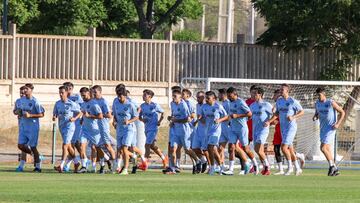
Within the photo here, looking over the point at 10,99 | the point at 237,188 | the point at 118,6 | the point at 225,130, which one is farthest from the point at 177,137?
the point at 118,6

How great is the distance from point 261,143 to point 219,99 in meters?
1.61

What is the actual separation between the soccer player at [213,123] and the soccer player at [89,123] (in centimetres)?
251

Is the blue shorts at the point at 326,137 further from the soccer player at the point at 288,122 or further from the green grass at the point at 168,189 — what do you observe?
the green grass at the point at 168,189

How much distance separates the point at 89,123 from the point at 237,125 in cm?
346

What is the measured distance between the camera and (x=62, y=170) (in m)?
28.8

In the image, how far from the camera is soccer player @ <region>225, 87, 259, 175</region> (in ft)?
95.3

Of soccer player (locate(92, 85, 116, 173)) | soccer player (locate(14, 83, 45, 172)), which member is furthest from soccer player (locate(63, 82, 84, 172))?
soccer player (locate(14, 83, 45, 172))

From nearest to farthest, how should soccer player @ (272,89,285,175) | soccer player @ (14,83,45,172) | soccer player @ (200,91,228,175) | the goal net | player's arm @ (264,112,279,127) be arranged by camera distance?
soccer player @ (14,83,45,172), soccer player @ (200,91,228,175), player's arm @ (264,112,279,127), soccer player @ (272,89,285,175), the goal net

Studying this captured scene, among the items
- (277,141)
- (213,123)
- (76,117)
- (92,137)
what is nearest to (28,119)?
(76,117)

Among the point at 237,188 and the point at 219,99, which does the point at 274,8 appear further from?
the point at 237,188

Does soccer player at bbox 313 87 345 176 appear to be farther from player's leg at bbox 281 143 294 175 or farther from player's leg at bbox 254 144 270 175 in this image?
player's leg at bbox 254 144 270 175

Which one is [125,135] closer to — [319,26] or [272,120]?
[272,120]

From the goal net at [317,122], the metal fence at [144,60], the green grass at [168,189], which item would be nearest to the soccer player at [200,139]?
the green grass at [168,189]

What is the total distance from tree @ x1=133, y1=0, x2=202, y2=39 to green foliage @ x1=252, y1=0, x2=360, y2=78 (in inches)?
247
